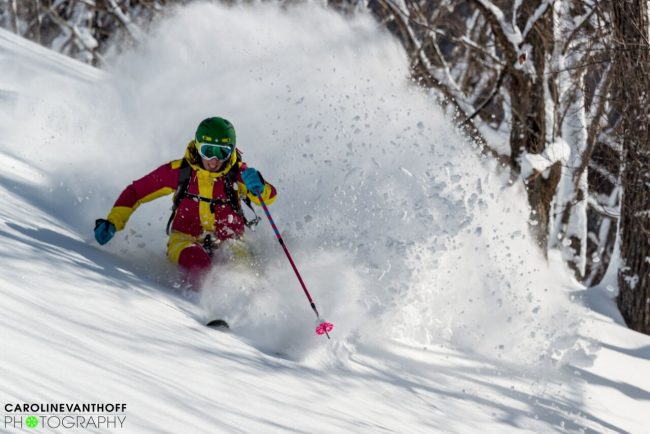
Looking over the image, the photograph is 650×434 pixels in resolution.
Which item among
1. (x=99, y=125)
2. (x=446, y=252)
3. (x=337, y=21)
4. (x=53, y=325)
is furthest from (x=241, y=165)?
(x=337, y=21)

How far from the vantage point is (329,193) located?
638 cm

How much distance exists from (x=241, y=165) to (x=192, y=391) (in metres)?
2.75

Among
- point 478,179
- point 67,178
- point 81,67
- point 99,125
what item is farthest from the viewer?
point 81,67

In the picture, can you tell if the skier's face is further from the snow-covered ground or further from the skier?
the snow-covered ground

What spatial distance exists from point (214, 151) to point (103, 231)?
0.89m

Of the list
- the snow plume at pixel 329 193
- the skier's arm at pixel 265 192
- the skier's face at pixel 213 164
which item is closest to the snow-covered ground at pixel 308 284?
the snow plume at pixel 329 193

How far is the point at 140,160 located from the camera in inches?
313

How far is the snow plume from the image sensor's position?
540 centimetres

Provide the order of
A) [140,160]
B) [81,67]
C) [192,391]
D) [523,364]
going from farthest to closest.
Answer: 1. [81,67]
2. [140,160]
3. [523,364]
4. [192,391]

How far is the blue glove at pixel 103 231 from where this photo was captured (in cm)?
534

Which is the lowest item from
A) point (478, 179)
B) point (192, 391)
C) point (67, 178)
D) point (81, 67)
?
point (192, 391)

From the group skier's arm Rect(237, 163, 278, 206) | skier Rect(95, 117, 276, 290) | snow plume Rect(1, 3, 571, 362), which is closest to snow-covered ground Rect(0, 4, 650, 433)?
snow plume Rect(1, 3, 571, 362)

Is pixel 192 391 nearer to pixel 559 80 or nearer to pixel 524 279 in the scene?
pixel 524 279

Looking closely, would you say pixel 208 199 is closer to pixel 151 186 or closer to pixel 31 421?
pixel 151 186
